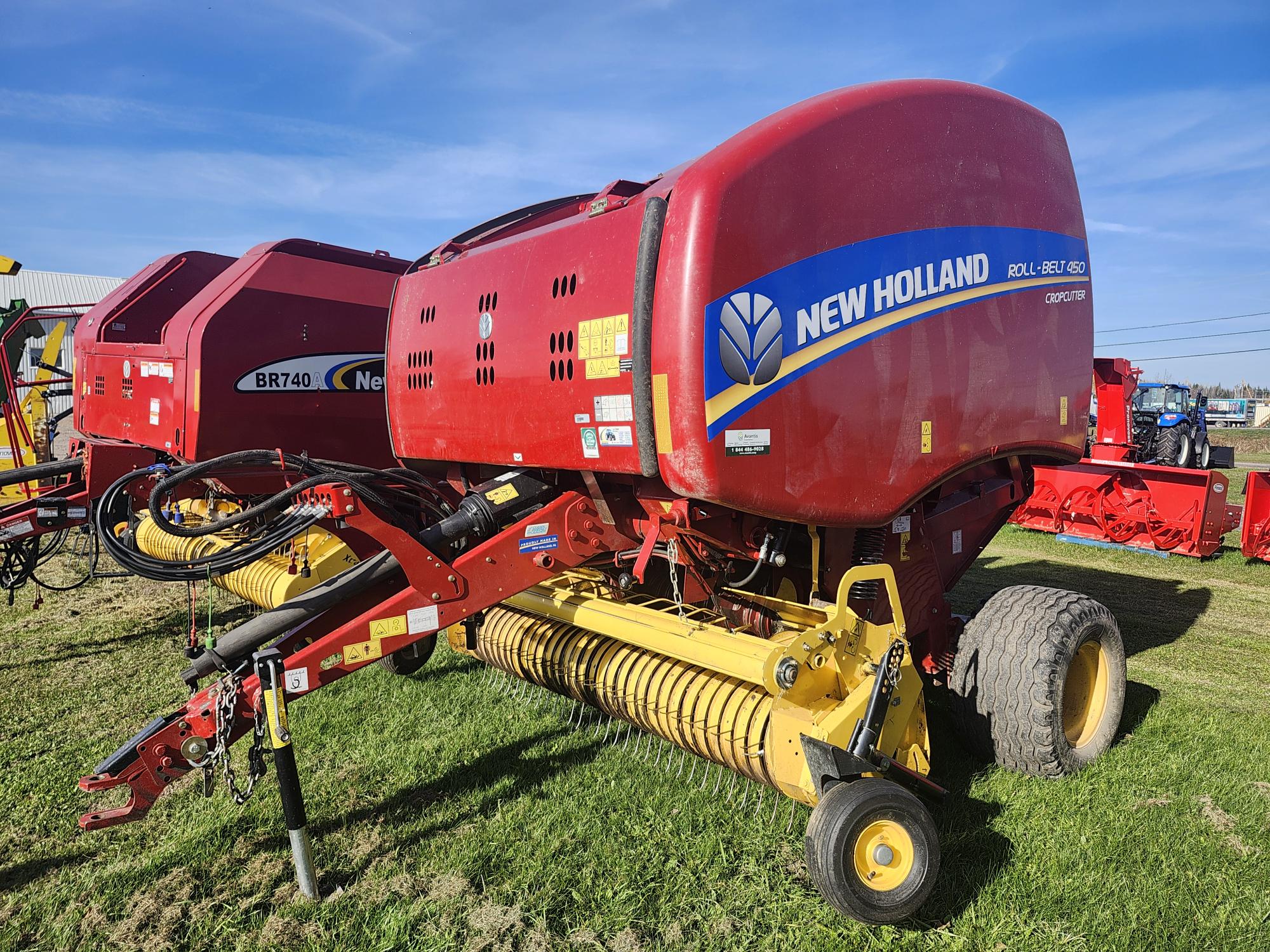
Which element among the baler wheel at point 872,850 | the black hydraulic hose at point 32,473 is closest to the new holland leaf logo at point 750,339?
the baler wheel at point 872,850

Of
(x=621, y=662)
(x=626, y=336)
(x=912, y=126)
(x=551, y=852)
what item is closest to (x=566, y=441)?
(x=626, y=336)

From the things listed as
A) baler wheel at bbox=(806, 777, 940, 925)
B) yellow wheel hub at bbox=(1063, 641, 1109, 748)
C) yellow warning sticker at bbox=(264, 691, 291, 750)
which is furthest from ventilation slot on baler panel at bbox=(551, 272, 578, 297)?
yellow wheel hub at bbox=(1063, 641, 1109, 748)

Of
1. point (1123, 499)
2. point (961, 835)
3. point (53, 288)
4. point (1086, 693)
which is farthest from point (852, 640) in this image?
point (53, 288)

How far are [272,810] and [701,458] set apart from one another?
259cm

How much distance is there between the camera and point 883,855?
292 cm

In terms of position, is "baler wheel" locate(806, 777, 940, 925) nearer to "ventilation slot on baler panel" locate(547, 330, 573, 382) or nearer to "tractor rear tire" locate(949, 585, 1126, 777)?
"tractor rear tire" locate(949, 585, 1126, 777)

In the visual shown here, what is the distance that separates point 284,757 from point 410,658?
8.35 ft

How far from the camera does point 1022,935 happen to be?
2912mm

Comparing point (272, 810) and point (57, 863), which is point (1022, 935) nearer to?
point (272, 810)

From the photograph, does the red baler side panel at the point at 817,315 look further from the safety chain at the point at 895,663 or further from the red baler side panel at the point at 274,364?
the red baler side panel at the point at 274,364

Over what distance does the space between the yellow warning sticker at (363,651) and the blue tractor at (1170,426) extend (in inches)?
754

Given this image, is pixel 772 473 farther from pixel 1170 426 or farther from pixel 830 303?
pixel 1170 426

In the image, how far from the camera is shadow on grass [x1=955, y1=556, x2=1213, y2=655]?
657 cm

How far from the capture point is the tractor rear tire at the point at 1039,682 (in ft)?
12.5
